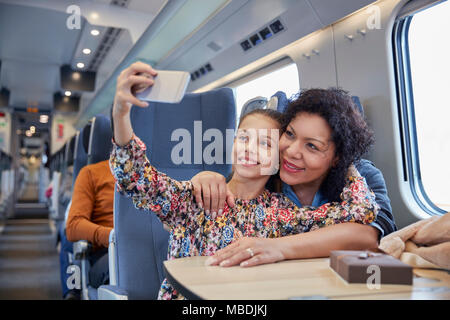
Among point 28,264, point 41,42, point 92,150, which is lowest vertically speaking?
point 28,264

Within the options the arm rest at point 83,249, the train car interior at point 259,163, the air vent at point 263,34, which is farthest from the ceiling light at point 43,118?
the arm rest at point 83,249

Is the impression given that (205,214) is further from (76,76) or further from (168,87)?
(76,76)

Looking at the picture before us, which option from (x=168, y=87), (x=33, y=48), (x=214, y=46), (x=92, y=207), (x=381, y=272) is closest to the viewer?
(x=381, y=272)

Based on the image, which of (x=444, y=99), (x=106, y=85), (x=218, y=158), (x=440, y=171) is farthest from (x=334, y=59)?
(x=106, y=85)

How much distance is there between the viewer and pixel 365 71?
2504mm

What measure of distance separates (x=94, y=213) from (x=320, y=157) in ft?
5.99

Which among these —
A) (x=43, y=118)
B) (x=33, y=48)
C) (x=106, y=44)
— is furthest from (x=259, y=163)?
(x=43, y=118)

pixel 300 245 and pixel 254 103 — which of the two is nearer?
pixel 300 245

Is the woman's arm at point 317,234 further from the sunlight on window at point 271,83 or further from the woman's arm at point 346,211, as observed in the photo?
the sunlight on window at point 271,83

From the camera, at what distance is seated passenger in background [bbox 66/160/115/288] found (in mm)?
2338

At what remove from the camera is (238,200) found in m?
1.33

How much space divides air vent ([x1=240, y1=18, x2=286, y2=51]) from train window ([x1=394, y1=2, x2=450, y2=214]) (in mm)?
1018

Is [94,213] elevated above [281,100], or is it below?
Answer: below

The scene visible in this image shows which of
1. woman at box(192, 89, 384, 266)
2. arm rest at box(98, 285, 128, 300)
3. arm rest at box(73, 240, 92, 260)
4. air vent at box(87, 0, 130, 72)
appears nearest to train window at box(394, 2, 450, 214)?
woman at box(192, 89, 384, 266)
